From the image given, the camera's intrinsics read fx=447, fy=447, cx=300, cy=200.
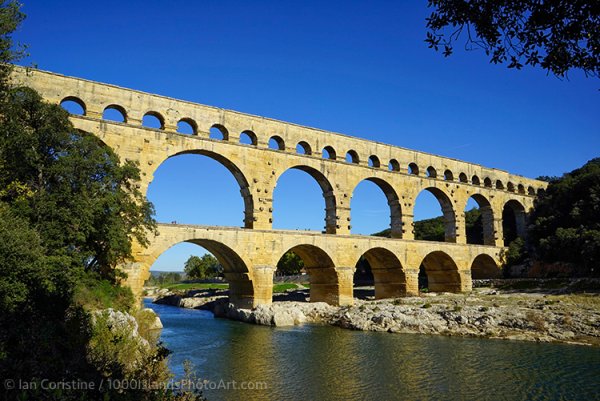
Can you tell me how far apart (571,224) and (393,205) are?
15516 millimetres

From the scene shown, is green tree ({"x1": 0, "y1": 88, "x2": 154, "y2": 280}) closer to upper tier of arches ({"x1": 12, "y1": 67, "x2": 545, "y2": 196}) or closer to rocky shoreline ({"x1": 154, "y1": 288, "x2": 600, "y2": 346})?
upper tier of arches ({"x1": 12, "y1": 67, "x2": 545, "y2": 196})

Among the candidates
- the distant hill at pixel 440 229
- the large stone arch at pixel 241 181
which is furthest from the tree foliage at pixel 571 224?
the large stone arch at pixel 241 181

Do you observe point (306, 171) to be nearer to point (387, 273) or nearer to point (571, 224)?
point (387, 273)

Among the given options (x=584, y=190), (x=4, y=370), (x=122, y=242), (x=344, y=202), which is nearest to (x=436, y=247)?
(x=344, y=202)

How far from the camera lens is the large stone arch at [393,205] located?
111ft

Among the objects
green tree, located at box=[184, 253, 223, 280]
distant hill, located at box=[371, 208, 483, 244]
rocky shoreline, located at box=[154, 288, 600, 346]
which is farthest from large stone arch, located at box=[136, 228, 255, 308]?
green tree, located at box=[184, 253, 223, 280]

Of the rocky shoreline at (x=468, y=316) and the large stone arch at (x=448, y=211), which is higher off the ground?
the large stone arch at (x=448, y=211)

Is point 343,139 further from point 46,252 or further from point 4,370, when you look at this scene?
point 4,370

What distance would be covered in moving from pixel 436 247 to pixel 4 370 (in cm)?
3124

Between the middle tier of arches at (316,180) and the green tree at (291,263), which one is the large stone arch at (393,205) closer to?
the middle tier of arches at (316,180)

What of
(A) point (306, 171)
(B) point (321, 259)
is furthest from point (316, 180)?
(B) point (321, 259)

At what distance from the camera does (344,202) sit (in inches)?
1225

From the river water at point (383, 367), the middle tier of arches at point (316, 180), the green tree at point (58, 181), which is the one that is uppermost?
the middle tier of arches at point (316, 180)

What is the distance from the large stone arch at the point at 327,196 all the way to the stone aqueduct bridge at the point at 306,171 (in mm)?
72
